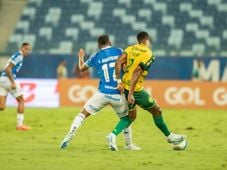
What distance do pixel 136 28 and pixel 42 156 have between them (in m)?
25.0

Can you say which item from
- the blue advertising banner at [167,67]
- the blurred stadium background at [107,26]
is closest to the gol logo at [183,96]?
the blue advertising banner at [167,67]

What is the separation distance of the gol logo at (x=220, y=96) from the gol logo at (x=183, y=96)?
511 millimetres

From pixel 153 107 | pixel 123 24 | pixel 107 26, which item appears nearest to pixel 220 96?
pixel 123 24

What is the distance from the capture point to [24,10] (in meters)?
38.1

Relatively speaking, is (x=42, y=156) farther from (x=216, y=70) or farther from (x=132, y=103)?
(x=216, y=70)

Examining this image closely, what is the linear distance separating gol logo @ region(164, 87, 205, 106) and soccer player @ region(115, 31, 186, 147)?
1406 centimetres

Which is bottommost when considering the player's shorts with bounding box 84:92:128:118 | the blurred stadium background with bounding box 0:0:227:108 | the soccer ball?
the soccer ball

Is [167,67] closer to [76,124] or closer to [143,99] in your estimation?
[143,99]

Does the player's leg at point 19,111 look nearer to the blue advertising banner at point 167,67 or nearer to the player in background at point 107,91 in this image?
the player in background at point 107,91

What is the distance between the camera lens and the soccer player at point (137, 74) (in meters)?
12.9

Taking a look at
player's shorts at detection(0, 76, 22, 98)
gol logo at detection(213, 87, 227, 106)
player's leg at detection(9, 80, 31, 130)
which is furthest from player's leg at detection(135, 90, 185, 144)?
gol logo at detection(213, 87, 227, 106)

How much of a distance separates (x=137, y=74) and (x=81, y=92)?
49.2 feet

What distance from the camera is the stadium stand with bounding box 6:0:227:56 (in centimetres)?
3516

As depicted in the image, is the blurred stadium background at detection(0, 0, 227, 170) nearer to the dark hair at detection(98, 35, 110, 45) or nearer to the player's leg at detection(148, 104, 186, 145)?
the player's leg at detection(148, 104, 186, 145)
